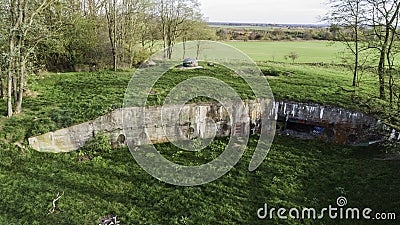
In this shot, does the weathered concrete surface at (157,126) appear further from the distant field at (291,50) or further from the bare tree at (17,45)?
the distant field at (291,50)

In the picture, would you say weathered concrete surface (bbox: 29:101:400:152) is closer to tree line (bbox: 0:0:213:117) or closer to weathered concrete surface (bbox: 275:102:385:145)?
weathered concrete surface (bbox: 275:102:385:145)

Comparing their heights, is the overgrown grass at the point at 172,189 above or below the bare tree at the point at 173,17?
below

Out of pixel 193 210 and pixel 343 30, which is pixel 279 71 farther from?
pixel 193 210

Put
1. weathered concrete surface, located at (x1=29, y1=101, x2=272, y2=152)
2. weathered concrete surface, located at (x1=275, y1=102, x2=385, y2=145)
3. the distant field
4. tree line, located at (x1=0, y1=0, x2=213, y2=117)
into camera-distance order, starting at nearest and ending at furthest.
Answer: weathered concrete surface, located at (x1=29, y1=101, x2=272, y2=152), weathered concrete surface, located at (x1=275, y1=102, x2=385, y2=145), tree line, located at (x1=0, y1=0, x2=213, y2=117), the distant field

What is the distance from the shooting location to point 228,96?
1555 centimetres

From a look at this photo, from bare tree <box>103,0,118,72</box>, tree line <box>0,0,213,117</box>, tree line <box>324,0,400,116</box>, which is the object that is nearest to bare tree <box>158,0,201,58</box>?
tree line <box>0,0,213,117</box>

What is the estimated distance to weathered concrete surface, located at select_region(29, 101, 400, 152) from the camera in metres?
12.1

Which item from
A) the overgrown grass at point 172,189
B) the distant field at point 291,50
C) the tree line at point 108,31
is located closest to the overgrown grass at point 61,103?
the overgrown grass at point 172,189

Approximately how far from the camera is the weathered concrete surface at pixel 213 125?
12.1 metres

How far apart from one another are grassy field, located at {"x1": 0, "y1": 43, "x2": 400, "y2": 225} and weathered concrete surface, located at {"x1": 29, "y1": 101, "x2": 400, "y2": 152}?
448 millimetres

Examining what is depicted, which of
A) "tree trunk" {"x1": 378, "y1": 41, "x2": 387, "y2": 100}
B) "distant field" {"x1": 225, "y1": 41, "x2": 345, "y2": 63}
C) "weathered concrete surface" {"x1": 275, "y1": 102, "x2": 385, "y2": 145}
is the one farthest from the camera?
"distant field" {"x1": 225, "y1": 41, "x2": 345, "y2": 63}

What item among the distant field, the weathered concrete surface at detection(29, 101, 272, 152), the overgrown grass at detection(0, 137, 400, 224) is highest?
the distant field

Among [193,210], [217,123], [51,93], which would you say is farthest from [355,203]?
[51,93]

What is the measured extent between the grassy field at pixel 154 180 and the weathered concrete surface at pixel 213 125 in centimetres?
45
